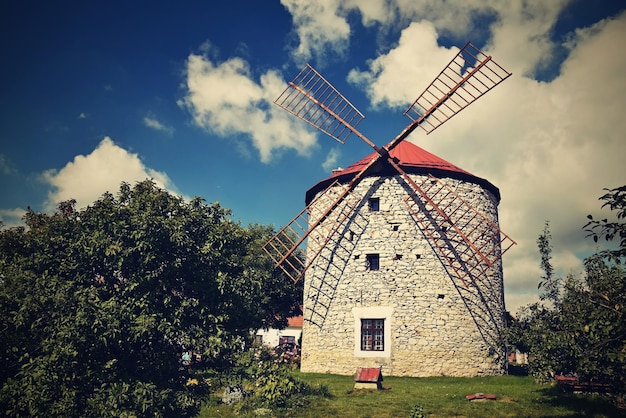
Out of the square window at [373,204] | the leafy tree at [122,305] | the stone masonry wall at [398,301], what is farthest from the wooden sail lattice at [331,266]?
the leafy tree at [122,305]

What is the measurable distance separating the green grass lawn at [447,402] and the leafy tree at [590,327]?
88 cm

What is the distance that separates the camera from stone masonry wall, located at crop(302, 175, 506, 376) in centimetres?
1892

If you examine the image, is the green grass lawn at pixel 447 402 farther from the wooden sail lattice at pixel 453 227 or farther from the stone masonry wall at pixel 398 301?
the wooden sail lattice at pixel 453 227

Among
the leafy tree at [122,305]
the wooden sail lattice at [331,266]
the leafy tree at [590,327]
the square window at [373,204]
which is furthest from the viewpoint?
the square window at [373,204]

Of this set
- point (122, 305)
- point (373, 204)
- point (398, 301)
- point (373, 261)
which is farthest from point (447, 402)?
point (122, 305)

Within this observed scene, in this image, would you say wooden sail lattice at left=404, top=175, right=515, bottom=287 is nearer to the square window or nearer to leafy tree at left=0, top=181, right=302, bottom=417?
the square window

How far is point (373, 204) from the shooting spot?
21.3 meters

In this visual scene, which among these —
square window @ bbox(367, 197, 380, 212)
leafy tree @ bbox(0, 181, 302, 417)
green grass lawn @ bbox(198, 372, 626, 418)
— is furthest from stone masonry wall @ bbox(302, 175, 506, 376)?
leafy tree @ bbox(0, 181, 302, 417)

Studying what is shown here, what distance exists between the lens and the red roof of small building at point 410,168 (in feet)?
68.4

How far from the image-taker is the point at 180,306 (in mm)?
13875

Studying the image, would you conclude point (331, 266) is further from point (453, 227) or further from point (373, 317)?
point (453, 227)

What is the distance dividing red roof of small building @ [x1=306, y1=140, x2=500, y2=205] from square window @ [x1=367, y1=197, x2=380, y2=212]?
4.22ft

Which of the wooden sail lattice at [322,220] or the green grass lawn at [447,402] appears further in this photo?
the wooden sail lattice at [322,220]

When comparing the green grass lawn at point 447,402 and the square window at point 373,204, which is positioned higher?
the square window at point 373,204
